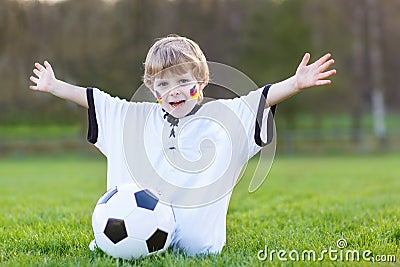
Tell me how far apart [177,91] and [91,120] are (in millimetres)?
581

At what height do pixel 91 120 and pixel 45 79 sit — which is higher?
pixel 45 79

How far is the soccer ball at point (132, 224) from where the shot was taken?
9.41 feet

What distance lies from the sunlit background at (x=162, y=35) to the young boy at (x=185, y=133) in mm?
14938

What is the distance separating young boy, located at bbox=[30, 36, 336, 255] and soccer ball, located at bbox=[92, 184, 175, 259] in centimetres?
15

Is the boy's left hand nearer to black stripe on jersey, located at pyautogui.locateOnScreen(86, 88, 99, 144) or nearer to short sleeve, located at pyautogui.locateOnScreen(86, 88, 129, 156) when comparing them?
short sleeve, located at pyautogui.locateOnScreen(86, 88, 129, 156)

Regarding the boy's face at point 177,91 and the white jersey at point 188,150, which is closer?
the white jersey at point 188,150

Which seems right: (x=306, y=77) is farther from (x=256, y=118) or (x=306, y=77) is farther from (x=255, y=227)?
(x=255, y=227)

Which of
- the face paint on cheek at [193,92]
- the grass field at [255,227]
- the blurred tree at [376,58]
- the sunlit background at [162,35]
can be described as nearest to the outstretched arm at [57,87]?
the face paint on cheek at [193,92]

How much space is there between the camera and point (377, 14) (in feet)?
69.4

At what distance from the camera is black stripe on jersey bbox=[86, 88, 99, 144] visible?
3350 millimetres

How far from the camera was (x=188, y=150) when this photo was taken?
321cm

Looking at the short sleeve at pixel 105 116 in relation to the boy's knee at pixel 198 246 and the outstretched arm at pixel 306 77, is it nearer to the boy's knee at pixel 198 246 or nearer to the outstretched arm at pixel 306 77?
the boy's knee at pixel 198 246

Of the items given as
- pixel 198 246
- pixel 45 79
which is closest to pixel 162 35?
pixel 45 79

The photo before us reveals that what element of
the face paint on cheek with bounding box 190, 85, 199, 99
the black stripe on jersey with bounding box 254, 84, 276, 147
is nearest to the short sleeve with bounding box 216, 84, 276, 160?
the black stripe on jersey with bounding box 254, 84, 276, 147
